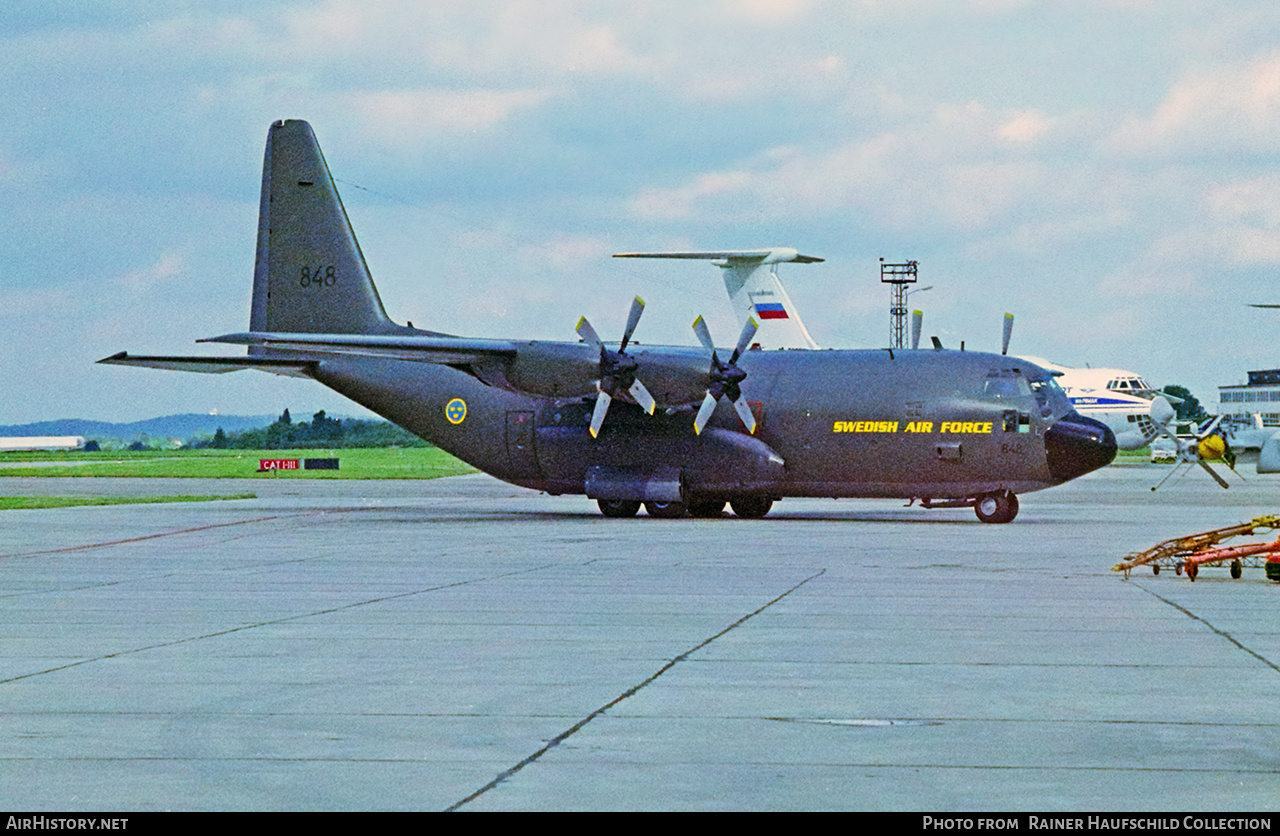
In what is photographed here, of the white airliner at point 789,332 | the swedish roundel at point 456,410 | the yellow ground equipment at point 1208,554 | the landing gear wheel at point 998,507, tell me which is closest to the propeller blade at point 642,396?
the swedish roundel at point 456,410

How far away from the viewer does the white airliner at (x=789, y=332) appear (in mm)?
61531

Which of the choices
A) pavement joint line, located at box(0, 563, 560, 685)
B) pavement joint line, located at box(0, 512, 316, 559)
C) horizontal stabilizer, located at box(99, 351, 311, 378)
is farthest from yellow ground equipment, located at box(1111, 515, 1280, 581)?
horizontal stabilizer, located at box(99, 351, 311, 378)

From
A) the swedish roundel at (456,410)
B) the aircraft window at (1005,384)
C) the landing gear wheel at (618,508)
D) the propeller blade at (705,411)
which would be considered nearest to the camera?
the aircraft window at (1005,384)

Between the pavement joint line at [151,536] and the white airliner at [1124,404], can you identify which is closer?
the pavement joint line at [151,536]

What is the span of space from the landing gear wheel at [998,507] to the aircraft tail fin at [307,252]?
1677 centimetres

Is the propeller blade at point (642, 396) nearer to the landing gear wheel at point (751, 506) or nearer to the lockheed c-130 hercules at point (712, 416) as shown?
the lockheed c-130 hercules at point (712, 416)

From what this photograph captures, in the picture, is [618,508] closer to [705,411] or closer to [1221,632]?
[705,411]

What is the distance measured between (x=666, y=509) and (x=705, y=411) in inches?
139

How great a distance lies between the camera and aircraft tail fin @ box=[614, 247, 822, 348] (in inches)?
2421

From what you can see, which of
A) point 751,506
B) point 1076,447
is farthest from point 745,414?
point 1076,447
